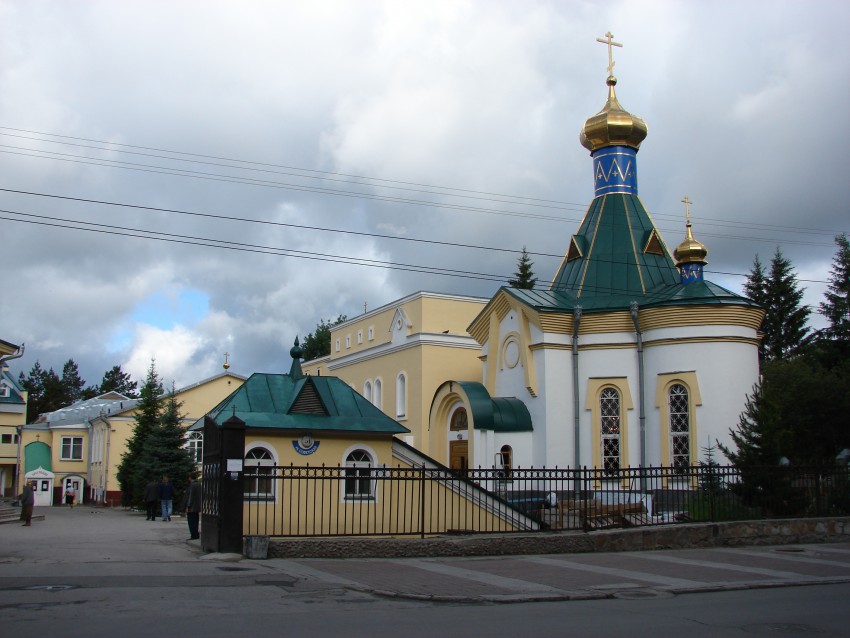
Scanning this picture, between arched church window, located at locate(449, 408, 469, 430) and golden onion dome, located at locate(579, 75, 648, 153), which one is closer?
arched church window, located at locate(449, 408, 469, 430)

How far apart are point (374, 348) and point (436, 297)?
487 centimetres

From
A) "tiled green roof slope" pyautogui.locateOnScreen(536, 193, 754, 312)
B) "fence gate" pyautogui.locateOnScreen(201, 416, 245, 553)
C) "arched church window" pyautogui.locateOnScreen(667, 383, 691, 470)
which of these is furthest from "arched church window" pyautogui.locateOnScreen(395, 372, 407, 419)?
"fence gate" pyautogui.locateOnScreen(201, 416, 245, 553)

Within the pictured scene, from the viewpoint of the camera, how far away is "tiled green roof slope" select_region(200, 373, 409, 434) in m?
18.2

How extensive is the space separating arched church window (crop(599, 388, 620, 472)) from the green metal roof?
2167 mm

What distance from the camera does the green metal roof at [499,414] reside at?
84.7 feet

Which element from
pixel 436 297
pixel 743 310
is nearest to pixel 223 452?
pixel 743 310

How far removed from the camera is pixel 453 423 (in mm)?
28219

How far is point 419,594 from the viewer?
9.97 metres

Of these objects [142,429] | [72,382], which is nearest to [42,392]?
[72,382]

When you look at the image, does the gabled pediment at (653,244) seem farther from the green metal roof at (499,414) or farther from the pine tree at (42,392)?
the pine tree at (42,392)

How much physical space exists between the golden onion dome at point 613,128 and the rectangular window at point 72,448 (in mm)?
33017

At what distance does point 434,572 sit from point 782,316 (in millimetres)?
36359

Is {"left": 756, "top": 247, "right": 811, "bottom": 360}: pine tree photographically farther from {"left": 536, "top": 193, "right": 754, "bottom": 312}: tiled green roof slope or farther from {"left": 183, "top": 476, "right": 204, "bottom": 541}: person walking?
{"left": 183, "top": 476, "right": 204, "bottom": 541}: person walking

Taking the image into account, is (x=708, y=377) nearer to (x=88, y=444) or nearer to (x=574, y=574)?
(x=574, y=574)
